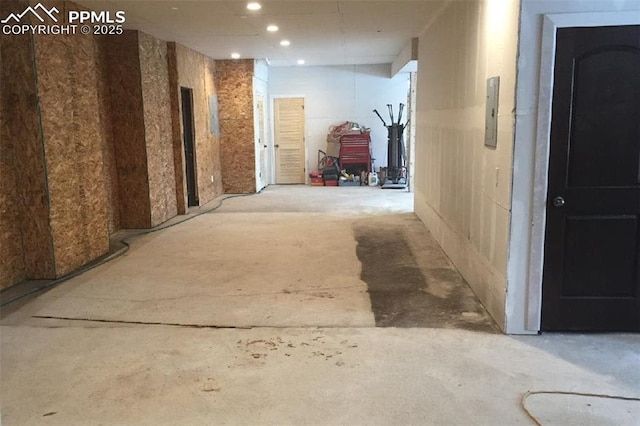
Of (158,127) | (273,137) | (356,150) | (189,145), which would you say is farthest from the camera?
(273,137)

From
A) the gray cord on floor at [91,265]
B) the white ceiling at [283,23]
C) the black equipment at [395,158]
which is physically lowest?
the gray cord on floor at [91,265]

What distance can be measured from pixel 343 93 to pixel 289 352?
30.5 feet

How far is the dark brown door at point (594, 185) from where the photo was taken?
310 centimetres

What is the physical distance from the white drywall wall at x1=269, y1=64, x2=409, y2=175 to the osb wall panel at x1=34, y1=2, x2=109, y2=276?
6.85m

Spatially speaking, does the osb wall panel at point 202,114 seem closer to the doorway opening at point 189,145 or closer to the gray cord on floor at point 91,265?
the doorway opening at point 189,145

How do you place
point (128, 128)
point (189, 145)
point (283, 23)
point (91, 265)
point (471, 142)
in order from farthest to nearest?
point (189, 145), point (128, 128), point (283, 23), point (91, 265), point (471, 142)

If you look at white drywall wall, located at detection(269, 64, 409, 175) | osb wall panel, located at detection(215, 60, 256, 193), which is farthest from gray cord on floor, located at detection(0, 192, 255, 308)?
white drywall wall, located at detection(269, 64, 409, 175)

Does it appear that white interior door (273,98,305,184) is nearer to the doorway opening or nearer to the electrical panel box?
the doorway opening

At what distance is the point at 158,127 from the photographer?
720 centimetres

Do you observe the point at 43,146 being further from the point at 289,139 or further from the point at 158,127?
the point at 289,139

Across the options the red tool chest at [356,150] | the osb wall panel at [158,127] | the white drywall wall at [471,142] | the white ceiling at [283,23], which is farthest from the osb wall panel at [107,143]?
the red tool chest at [356,150]

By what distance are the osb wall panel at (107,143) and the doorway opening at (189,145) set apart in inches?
69.8

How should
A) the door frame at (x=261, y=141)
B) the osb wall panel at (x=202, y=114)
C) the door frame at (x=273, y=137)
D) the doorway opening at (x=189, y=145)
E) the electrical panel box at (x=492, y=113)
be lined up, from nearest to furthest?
the electrical panel box at (x=492, y=113)
the osb wall panel at (x=202, y=114)
the doorway opening at (x=189, y=145)
the door frame at (x=261, y=141)
the door frame at (x=273, y=137)

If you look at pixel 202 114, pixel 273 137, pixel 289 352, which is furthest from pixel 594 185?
pixel 273 137
